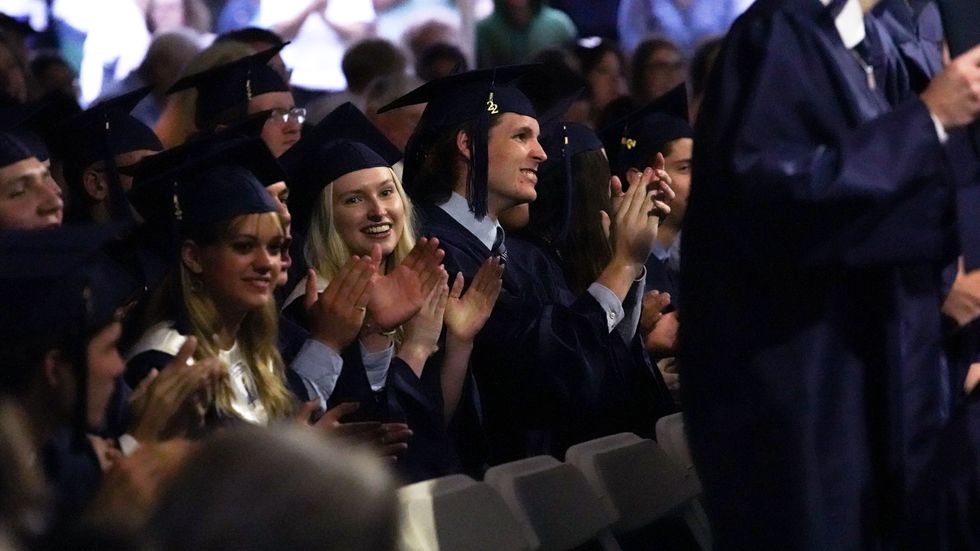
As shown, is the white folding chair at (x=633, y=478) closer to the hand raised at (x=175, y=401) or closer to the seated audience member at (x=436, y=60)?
the hand raised at (x=175, y=401)

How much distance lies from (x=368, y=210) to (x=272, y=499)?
3.49 m

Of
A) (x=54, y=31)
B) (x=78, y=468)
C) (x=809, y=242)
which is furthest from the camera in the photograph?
(x=54, y=31)

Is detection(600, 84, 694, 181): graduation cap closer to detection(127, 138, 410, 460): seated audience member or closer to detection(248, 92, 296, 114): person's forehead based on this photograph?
detection(248, 92, 296, 114): person's forehead

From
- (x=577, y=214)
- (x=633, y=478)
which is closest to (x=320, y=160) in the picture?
(x=577, y=214)

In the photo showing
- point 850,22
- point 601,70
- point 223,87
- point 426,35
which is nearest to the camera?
point 850,22

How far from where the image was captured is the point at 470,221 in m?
5.46

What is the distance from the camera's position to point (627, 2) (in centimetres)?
949

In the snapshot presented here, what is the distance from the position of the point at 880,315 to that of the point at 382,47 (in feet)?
15.5

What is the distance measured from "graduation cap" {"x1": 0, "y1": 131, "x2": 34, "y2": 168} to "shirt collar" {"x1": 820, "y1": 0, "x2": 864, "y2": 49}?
2.43 metres

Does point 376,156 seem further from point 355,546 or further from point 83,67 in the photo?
point 355,546

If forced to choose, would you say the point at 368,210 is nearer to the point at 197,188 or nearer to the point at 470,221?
the point at 470,221

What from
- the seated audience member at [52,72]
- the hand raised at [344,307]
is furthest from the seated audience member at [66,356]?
the seated audience member at [52,72]

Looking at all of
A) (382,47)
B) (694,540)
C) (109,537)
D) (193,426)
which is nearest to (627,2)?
(382,47)

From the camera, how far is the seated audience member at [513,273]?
5.25m
